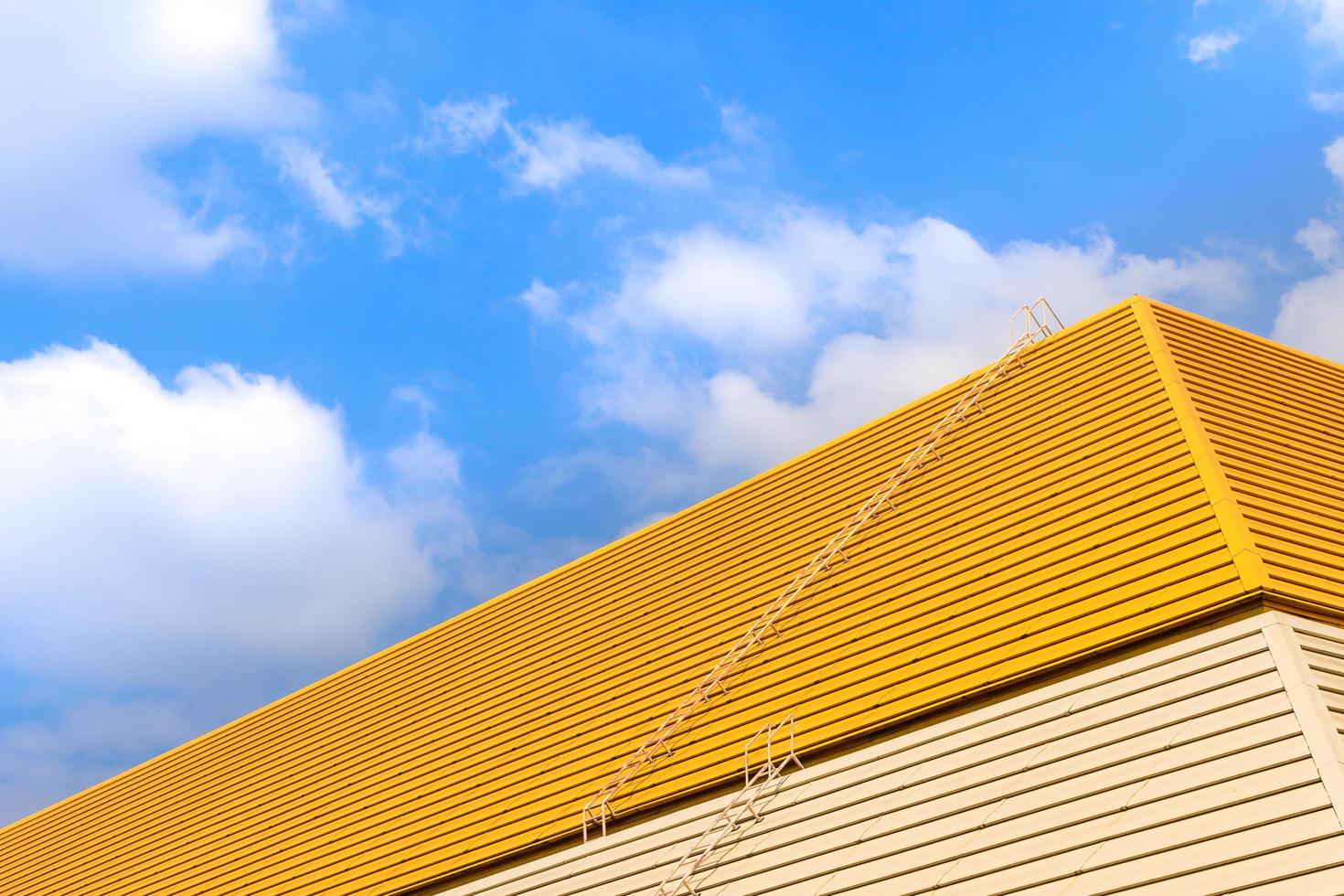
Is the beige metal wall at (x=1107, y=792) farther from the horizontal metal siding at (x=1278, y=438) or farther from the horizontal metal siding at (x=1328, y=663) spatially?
the horizontal metal siding at (x=1278, y=438)

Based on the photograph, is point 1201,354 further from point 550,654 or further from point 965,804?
point 550,654

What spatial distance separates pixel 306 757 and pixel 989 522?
391 inches

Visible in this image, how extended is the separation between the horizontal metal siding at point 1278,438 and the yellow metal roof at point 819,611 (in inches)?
1.5

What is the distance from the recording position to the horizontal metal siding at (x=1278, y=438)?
10.3m

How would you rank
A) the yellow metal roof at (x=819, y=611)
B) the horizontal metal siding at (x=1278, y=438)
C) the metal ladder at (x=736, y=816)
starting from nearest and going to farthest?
the horizontal metal siding at (x=1278, y=438) < the yellow metal roof at (x=819, y=611) < the metal ladder at (x=736, y=816)

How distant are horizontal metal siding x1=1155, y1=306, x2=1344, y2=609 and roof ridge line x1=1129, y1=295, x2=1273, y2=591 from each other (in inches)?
5.2

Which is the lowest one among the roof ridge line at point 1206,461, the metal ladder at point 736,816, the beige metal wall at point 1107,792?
the beige metal wall at point 1107,792

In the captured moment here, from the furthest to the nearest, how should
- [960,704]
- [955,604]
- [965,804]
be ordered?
1. [955,604]
2. [960,704]
3. [965,804]

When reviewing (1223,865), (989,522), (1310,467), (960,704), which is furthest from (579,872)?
(1310,467)

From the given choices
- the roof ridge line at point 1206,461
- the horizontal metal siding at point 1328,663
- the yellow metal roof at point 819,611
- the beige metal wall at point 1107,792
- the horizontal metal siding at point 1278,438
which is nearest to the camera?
the beige metal wall at point 1107,792

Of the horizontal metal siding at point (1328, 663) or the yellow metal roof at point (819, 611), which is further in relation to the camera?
the yellow metal roof at point (819, 611)

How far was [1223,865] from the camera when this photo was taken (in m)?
8.44

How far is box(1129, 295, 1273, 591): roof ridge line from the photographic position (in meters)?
9.79

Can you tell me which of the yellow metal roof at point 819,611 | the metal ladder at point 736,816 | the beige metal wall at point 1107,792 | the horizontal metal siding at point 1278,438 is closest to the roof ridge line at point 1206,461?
the yellow metal roof at point 819,611
